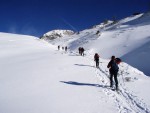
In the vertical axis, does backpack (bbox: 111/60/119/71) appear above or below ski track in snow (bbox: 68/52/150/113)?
above

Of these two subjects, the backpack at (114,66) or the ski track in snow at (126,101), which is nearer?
the ski track in snow at (126,101)

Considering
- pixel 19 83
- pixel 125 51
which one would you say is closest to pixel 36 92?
pixel 19 83

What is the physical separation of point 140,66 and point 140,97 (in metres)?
25.5

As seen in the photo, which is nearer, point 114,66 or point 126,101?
point 126,101

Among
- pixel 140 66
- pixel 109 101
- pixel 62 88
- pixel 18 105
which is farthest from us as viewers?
pixel 140 66

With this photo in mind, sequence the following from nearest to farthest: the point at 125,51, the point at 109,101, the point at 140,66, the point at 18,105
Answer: the point at 18,105
the point at 109,101
the point at 140,66
the point at 125,51

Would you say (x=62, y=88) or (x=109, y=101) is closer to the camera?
(x=109, y=101)

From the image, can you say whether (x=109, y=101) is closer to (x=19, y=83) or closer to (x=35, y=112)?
(x=35, y=112)

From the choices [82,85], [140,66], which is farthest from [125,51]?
[82,85]

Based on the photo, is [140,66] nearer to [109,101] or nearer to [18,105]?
[109,101]

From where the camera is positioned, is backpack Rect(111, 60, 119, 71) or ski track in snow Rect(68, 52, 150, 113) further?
backpack Rect(111, 60, 119, 71)

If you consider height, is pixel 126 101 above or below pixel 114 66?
below

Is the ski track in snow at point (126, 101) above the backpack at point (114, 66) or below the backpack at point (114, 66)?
below

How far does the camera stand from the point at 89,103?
A: 10.2m
